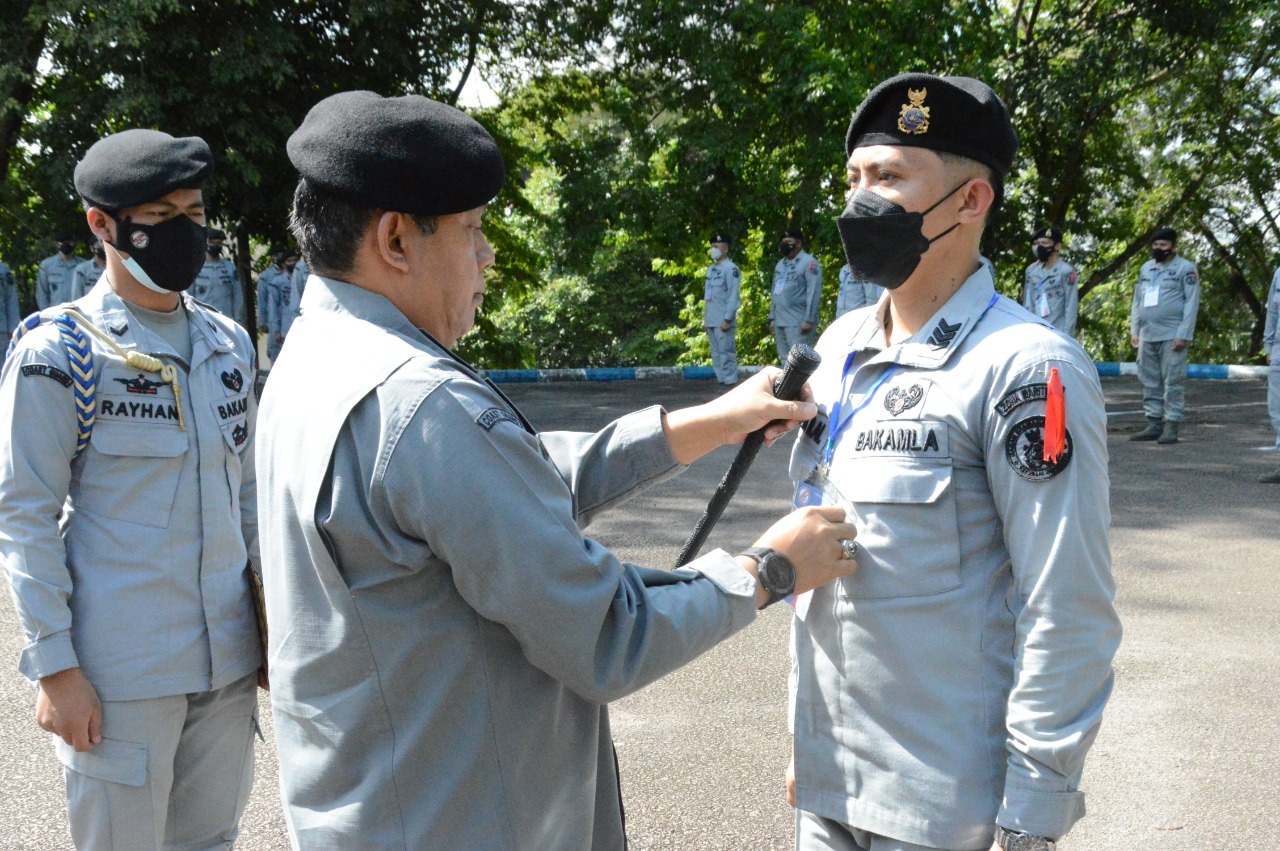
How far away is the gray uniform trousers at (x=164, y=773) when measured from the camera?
104 inches

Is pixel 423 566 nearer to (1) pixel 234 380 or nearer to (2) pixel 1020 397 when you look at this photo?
(2) pixel 1020 397

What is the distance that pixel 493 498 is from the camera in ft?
5.29

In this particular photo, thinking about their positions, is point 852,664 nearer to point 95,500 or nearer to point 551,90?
point 95,500

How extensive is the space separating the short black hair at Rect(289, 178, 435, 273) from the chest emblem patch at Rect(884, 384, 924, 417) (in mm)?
891

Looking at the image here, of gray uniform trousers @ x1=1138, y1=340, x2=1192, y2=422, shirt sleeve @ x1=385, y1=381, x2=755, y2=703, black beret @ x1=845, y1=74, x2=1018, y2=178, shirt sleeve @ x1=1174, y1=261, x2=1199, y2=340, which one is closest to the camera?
shirt sleeve @ x1=385, y1=381, x2=755, y2=703

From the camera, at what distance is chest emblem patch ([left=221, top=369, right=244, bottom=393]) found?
3.04 m

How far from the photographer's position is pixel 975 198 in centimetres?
225

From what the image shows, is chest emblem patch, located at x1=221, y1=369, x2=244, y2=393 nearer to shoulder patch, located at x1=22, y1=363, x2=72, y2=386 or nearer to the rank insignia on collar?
shoulder patch, located at x1=22, y1=363, x2=72, y2=386

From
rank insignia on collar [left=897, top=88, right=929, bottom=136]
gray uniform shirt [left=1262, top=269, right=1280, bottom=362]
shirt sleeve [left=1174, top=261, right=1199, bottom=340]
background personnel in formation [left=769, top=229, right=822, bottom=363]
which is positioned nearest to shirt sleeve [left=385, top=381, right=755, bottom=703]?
rank insignia on collar [left=897, top=88, right=929, bottom=136]

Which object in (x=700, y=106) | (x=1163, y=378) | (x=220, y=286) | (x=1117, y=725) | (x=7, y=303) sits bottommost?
(x=1117, y=725)

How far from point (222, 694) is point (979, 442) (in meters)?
1.92

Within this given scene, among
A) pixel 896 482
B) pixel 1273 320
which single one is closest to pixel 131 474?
pixel 896 482

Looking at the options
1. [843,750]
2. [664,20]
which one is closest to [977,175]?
[843,750]

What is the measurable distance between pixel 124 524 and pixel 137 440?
0.20 metres
